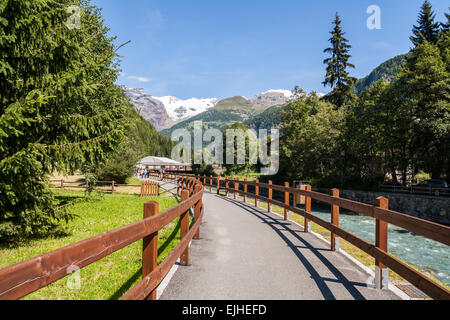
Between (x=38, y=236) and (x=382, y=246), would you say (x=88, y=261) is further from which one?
(x=38, y=236)

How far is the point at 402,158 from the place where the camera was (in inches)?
1139

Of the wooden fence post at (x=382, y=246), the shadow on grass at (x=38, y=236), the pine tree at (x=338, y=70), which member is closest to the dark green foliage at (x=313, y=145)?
the pine tree at (x=338, y=70)

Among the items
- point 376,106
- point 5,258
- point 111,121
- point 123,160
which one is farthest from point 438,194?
point 123,160

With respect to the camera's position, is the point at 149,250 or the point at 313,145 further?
the point at 313,145

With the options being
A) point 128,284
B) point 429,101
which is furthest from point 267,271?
point 429,101

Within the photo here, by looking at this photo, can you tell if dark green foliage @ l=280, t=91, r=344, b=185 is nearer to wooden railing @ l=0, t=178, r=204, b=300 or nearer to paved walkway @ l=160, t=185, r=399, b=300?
paved walkway @ l=160, t=185, r=399, b=300

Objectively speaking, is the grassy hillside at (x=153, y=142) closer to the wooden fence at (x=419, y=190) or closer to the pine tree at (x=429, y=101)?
the wooden fence at (x=419, y=190)

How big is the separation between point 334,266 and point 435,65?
2752cm

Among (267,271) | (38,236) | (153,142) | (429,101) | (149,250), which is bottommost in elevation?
(38,236)

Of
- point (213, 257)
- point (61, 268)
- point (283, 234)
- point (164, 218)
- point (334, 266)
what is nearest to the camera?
point (61, 268)

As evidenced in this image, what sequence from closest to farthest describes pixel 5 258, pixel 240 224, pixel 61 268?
pixel 61 268
pixel 5 258
pixel 240 224

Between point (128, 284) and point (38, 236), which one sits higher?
point (128, 284)

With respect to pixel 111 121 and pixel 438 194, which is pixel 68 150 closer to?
pixel 111 121

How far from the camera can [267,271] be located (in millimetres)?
4691
